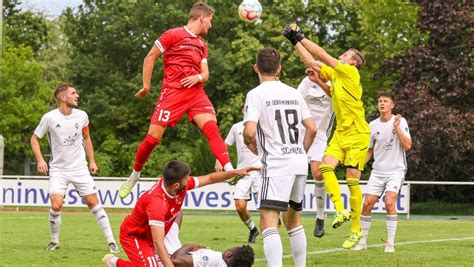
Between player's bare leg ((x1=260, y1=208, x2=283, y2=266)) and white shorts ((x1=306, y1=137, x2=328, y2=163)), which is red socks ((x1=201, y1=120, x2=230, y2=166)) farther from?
white shorts ((x1=306, y1=137, x2=328, y2=163))

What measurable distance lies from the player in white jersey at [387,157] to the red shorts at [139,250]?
5.49 meters

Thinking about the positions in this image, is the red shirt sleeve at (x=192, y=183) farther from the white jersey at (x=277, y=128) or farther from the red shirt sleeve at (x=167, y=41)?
the red shirt sleeve at (x=167, y=41)

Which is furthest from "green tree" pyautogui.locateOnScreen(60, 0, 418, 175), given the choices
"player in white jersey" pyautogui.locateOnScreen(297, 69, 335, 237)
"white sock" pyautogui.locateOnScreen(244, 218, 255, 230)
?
"player in white jersey" pyautogui.locateOnScreen(297, 69, 335, 237)

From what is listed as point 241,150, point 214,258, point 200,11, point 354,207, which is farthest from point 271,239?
point 241,150

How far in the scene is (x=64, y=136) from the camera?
15008mm

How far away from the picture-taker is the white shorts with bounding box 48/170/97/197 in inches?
589

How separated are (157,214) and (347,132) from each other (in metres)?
5.04

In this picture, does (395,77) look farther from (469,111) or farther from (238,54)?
(238,54)

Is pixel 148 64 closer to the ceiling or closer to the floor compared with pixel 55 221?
closer to the ceiling

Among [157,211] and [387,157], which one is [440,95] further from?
[157,211]

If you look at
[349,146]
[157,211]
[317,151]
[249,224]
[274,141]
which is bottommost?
[249,224]

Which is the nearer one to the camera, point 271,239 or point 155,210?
point 155,210

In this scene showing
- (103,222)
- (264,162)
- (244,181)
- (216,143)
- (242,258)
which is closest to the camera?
(242,258)

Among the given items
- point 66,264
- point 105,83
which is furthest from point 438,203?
point 66,264
